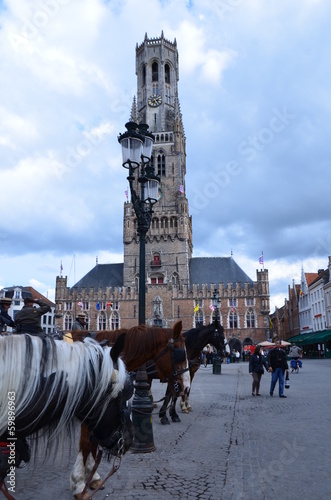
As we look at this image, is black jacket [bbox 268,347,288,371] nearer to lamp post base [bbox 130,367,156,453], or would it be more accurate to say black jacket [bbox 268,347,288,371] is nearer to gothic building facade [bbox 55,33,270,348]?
lamp post base [bbox 130,367,156,453]

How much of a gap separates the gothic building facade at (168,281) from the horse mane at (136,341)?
45939 millimetres

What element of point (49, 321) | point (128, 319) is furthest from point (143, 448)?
point (49, 321)

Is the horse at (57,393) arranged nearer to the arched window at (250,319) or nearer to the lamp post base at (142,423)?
the lamp post base at (142,423)

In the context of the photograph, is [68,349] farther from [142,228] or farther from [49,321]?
[49,321]

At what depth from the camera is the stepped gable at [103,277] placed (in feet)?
196

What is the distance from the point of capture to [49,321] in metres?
70.8

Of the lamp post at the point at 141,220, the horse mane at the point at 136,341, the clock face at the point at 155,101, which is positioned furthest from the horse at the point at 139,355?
the clock face at the point at 155,101

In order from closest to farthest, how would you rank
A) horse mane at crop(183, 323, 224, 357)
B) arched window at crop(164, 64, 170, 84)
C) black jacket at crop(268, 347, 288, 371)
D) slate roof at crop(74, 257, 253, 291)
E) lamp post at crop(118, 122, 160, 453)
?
lamp post at crop(118, 122, 160, 453) < horse mane at crop(183, 323, 224, 357) < black jacket at crop(268, 347, 288, 371) < slate roof at crop(74, 257, 253, 291) < arched window at crop(164, 64, 170, 84)

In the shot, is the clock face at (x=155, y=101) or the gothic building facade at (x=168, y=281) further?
the clock face at (x=155, y=101)

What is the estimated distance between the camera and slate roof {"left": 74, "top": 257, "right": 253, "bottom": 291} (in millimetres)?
58375

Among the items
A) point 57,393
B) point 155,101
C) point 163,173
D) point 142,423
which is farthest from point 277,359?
point 155,101

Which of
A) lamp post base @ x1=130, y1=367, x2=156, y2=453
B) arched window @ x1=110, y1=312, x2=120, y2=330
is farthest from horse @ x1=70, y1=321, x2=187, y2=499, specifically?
arched window @ x1=110, y1=312, x2=120, y2=330

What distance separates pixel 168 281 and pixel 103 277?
11781 mm

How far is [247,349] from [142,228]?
43.2 meters
